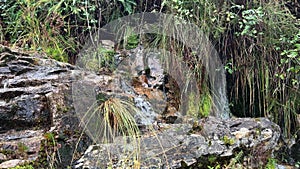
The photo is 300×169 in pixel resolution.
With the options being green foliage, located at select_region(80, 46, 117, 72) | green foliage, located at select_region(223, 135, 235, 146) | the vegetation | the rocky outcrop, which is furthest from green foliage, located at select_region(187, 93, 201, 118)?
the rocky outcrop

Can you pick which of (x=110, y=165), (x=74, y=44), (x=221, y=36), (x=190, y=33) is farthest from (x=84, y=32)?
(x=110, y=165)

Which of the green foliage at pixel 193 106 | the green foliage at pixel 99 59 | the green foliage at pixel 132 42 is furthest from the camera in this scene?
the green foliage at pixel 132 42

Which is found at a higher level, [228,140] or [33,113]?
[33,113]

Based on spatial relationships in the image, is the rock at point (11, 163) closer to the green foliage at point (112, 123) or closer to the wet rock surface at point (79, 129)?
the wet rock surface at point (79, 129)

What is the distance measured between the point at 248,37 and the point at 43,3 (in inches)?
66.7

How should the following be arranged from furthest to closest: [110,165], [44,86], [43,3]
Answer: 1. [43,3]
2. [44,86]
3. [110,165]

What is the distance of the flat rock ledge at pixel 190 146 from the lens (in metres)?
1.65

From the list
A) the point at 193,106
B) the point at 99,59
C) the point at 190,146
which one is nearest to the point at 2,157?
the point at 190,146

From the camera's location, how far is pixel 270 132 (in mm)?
2006

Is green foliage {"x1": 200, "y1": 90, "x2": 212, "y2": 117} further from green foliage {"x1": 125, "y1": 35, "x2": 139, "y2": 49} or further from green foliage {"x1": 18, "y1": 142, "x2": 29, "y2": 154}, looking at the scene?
green foliage {"x1": 18, "y1": 142, "x2": 29, "y2": 154}

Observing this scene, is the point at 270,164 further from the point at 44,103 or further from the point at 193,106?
the point at 44,103

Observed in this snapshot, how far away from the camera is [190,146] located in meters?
1.77

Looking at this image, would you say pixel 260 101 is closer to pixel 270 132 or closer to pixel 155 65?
pixel 270 132

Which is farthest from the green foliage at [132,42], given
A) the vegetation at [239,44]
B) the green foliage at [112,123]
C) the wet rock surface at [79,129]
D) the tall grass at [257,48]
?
the green foliage at [112,123]
